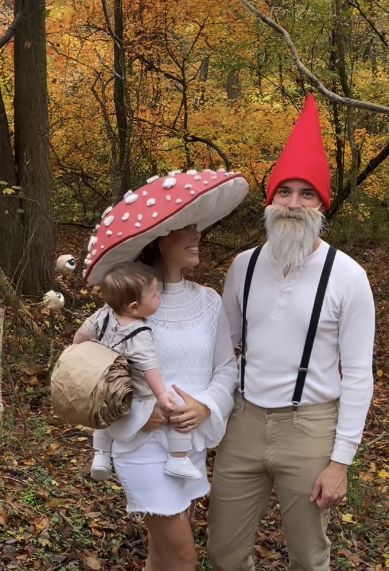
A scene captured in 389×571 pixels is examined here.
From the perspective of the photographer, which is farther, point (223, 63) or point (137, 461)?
point (223, 63)

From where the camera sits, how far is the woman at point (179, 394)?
8.37 feet

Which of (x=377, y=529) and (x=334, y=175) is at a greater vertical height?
(x=334, y=175)

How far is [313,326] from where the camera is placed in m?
2.55

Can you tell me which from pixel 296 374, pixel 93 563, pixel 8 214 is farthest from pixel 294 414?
pixel 8 214

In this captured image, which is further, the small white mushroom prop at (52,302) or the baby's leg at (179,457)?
the small white mushroom prop at (52,302)

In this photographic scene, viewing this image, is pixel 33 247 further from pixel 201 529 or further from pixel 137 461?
pixel 137 461

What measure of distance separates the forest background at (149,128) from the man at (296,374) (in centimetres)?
223

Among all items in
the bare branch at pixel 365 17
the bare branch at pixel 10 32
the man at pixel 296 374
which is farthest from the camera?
the bare branch at pixel 365 17

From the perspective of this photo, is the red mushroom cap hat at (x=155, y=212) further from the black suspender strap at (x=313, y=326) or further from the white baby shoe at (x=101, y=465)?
the white baby shoe at (x=101, y=465)

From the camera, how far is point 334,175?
12.1 metres

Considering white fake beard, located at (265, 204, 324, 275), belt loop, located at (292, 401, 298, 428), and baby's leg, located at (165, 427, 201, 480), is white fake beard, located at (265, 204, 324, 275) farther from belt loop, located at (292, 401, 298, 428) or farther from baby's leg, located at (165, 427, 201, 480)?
baby's leg, located at (165, 427, 201, 480)

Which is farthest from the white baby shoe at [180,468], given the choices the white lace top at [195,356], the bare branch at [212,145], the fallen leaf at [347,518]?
the bare branch at [212,145]

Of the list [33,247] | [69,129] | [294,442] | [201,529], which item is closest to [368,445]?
[201,529]

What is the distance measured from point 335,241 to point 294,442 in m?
11.3
